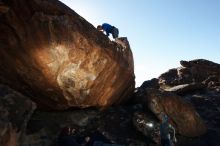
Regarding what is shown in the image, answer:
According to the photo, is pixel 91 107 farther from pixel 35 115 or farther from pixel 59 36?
pixel 59 36

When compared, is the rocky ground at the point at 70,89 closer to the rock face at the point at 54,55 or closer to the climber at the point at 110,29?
the rock face at the point at 54,55

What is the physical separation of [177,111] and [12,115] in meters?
12.8

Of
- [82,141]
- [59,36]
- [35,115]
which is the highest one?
[59,36]

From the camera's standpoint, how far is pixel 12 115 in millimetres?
8820

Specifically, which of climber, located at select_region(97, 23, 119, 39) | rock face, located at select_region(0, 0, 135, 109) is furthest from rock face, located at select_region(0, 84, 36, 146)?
climber, located at select_region(97, 23, 119, 39)

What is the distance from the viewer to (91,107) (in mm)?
17094

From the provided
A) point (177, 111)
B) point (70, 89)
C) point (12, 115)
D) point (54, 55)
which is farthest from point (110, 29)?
point (12, 115)

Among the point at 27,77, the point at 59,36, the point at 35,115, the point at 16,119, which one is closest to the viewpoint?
the point at 16,119

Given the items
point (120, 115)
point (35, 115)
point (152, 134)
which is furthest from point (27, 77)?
point (152, 134)

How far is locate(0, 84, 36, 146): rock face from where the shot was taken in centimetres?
816

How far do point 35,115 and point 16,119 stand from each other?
6.55 metres

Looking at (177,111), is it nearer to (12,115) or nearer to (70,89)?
(70,89)

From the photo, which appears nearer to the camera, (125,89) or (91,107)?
(91,107)

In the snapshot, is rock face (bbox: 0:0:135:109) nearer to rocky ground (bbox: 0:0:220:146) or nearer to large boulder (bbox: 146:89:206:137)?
rocky ground (bbox: 0:0:220:146)
